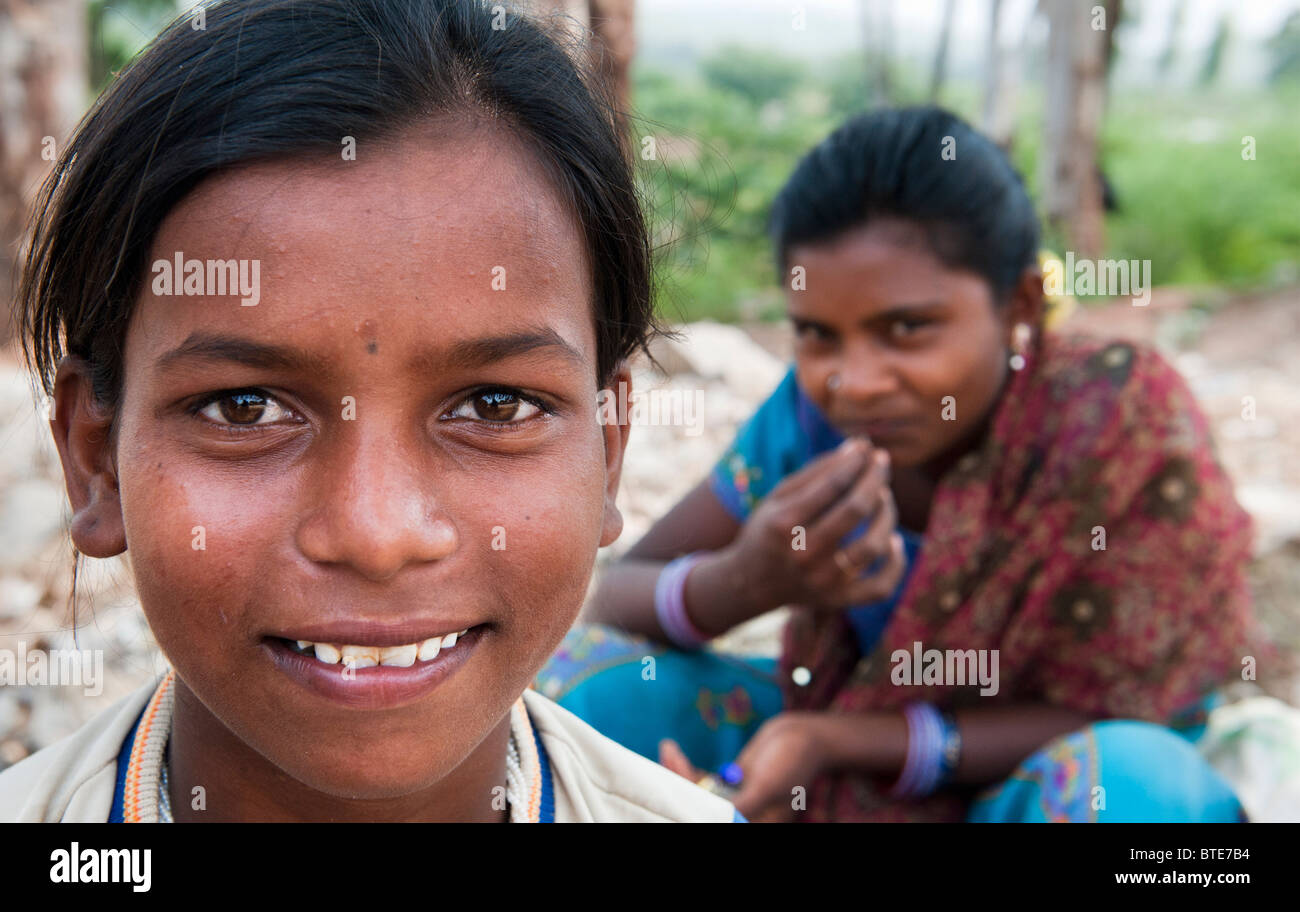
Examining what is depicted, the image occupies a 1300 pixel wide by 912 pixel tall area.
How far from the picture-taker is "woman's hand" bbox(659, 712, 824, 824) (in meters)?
2.20

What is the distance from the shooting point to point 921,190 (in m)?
2.34

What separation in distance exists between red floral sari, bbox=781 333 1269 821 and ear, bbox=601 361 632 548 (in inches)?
46.5

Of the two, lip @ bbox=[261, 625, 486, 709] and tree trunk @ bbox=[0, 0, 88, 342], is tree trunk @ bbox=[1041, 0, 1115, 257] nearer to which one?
tree trunk @ bbox=[0, 0, 88, 342]

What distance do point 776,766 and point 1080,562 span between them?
0.81 m

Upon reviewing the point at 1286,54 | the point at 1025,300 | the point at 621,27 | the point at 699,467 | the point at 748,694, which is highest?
the point at 1286,54

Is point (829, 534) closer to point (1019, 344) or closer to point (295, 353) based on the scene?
point (1019, 344)

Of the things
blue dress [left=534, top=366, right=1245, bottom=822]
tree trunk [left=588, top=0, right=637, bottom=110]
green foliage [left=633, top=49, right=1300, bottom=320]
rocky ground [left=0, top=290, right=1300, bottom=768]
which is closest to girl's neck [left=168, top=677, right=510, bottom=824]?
rocky ground [left=0, top=290, right=1300, bottom=768]

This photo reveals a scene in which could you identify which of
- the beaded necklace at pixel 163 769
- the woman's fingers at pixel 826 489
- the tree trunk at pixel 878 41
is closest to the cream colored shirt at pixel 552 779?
the beaded necklace at pixel 163 769

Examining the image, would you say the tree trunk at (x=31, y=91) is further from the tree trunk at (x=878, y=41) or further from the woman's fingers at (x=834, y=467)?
the tree trunk at (x=878, y=41)

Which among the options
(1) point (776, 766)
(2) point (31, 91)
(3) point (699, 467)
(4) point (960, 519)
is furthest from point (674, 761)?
(2) point (31, 91)

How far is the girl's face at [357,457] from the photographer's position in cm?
105

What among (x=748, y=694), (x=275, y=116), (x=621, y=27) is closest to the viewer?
(x=275, y=116)

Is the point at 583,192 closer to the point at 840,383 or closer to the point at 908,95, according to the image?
the point at 840,383
